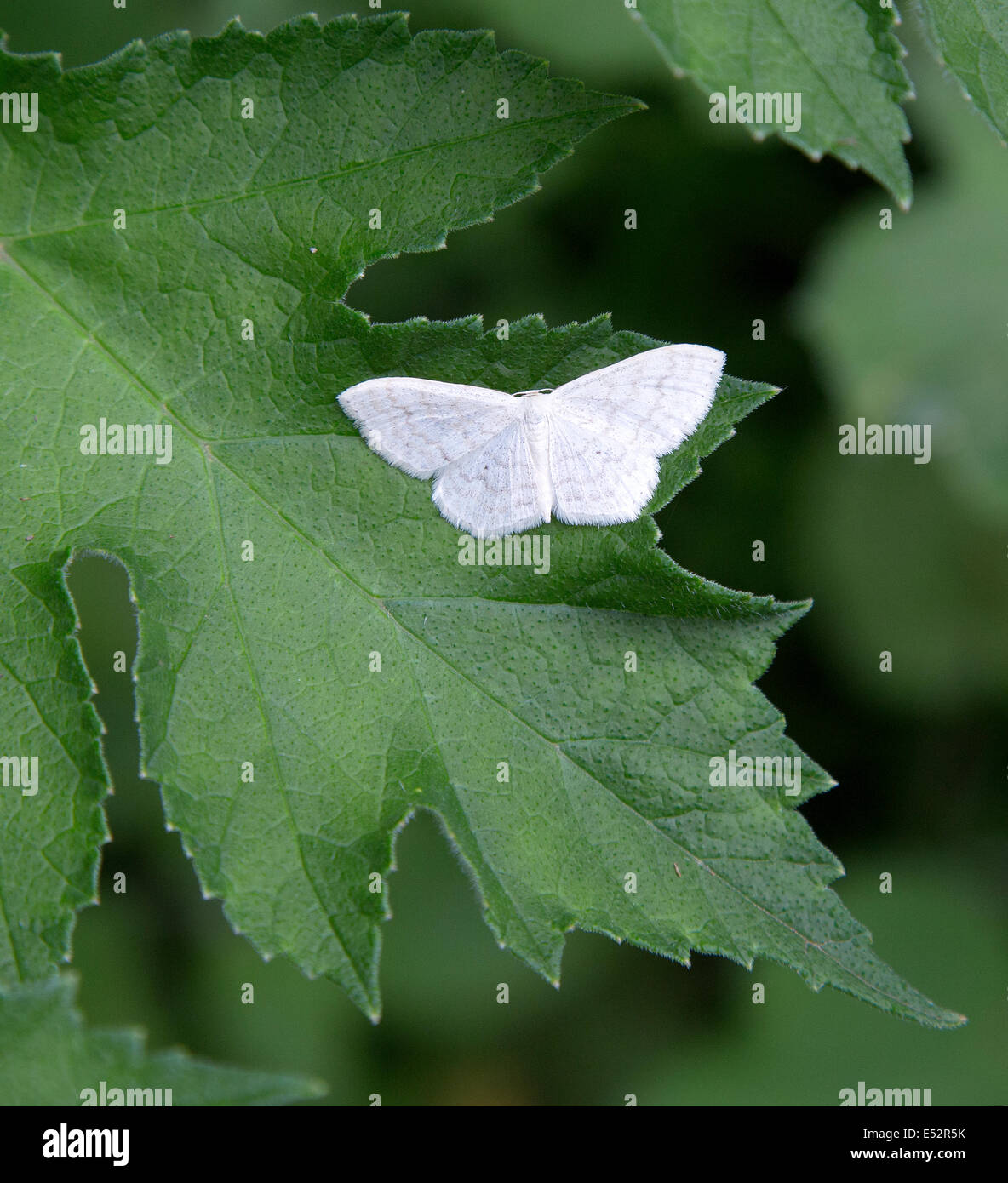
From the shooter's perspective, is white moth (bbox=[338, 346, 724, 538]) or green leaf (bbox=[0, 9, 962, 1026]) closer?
green leaf (bbox=[0, 9, 962, 1026])

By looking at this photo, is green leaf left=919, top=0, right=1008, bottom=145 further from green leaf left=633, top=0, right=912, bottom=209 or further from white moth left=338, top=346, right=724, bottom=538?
white moth left=338, top=346, right=724, bottom=538

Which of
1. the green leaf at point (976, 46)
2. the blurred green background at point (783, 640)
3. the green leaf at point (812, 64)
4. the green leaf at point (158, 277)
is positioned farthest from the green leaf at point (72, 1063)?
the green leaf at point (976, 46)

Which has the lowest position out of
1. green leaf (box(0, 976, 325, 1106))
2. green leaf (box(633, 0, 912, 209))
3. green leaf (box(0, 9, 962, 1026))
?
green leaf (box(0, 976, 325, 1106))

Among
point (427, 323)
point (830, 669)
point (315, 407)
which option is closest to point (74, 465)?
point (315, 407)

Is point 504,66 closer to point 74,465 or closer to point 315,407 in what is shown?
point 315,407

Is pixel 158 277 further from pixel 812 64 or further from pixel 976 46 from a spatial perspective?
pixel 976 46

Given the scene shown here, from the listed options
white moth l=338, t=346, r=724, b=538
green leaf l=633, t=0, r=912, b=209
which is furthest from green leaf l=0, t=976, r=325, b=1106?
green leaf l=633, t=0, r=912, b=209
